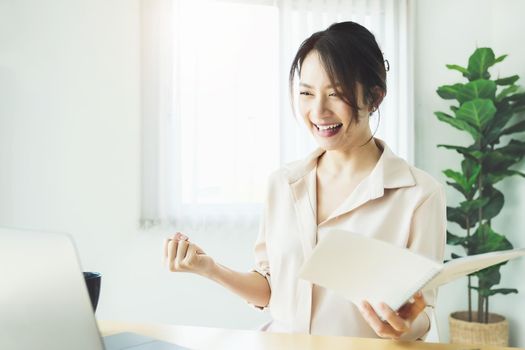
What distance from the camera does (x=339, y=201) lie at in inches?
51.4

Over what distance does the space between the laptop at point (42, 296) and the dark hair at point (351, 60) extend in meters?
0.85

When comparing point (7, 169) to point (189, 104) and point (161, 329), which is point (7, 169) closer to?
point (189, 104)

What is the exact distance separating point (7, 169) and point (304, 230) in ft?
6.50

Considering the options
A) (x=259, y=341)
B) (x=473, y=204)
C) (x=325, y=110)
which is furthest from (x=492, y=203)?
(x=259, y=341)

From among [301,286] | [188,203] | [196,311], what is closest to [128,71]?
[188,203]

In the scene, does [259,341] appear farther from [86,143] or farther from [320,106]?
[86,143]

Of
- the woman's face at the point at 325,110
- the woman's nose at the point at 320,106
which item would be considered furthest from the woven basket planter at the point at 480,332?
the woman's nose at the point at 320,106

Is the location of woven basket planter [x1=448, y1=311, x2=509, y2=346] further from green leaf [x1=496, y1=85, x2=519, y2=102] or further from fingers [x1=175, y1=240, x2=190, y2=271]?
fingers [x1=175, y1=240, x2=190, y2=271]

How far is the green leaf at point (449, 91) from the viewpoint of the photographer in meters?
2.79

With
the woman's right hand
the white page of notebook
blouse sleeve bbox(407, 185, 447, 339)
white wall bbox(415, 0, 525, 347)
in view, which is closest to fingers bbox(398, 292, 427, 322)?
the white page of notebook

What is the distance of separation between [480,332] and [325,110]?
1922mm

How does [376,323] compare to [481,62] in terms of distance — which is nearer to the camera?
[376,323]

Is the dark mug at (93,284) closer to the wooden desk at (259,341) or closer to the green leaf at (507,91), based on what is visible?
the wooden desk at (259,341)

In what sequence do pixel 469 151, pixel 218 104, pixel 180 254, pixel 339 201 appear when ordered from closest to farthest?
pixel 180 254 < pixel 339 201 < pixel 469 151 < pixel 218 104
